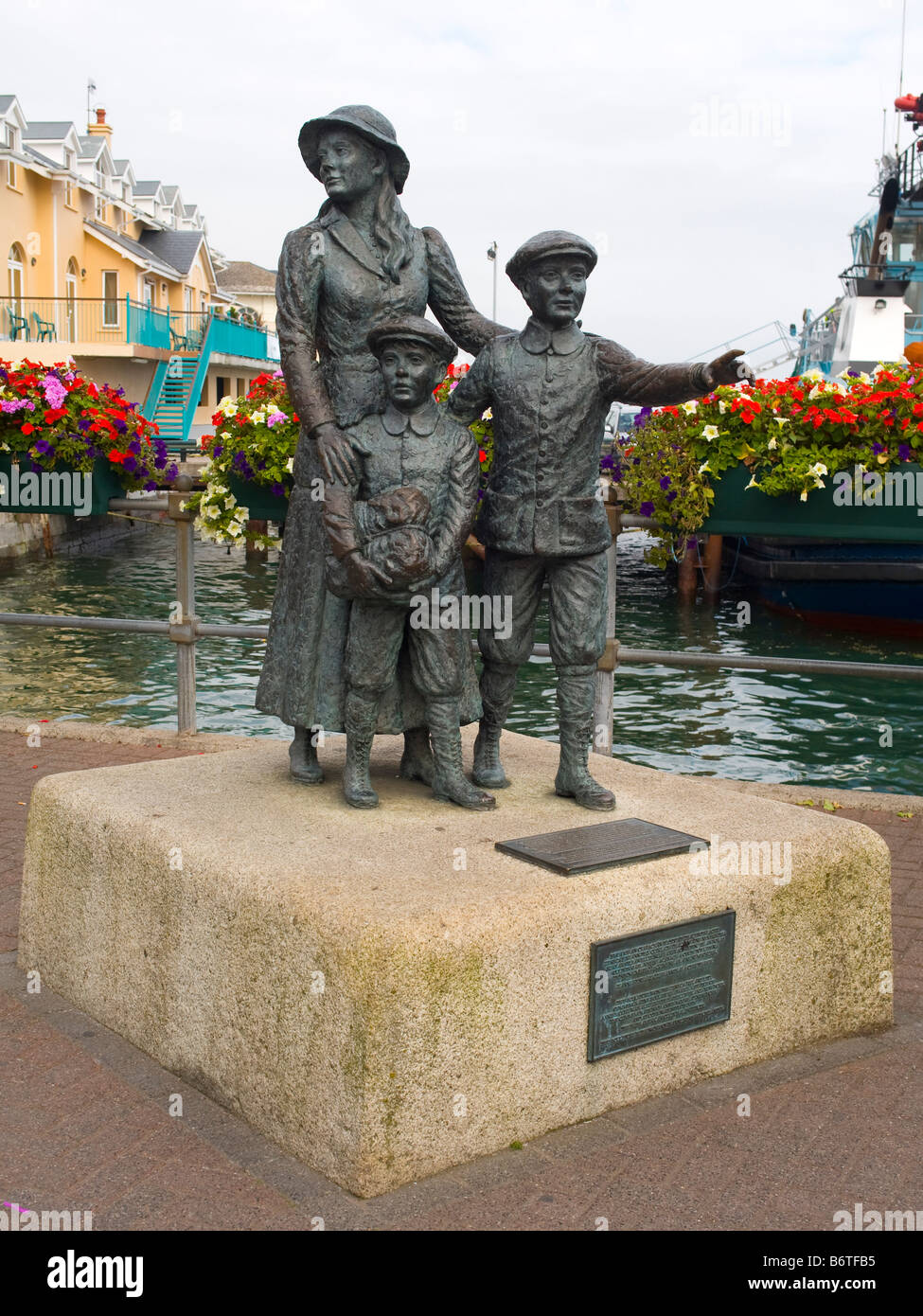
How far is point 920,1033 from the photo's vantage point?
14.0ft

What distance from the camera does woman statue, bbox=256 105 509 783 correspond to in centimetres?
447

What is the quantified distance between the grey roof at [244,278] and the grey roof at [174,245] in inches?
670

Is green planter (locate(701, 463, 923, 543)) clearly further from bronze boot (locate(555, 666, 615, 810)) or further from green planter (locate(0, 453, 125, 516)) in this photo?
green planter (locate(0, 453, 125, 516))

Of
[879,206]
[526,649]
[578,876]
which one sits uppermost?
[879,206]

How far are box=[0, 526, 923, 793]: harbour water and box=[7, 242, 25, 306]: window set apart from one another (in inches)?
523

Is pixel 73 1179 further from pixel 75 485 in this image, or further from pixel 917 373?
pixel 917 373

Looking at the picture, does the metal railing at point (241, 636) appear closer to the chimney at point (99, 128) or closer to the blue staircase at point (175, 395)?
the blue staircase at point (175, 395)

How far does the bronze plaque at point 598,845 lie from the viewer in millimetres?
3830

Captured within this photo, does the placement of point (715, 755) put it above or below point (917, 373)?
below

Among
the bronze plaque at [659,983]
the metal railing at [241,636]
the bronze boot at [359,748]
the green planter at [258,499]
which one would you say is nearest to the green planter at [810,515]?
the metal railing at [241,636]

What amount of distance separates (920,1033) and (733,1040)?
0.69 meters

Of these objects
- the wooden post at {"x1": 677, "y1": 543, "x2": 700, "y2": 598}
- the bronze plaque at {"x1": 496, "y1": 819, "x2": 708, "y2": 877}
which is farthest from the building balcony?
the bronze plaque at {"x1": 496, "y1": 819, "x2": 708, "y2": 877}

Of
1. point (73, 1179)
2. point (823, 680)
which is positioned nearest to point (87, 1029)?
point (73, 1179)

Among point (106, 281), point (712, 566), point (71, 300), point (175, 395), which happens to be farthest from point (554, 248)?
point (106, 281)
